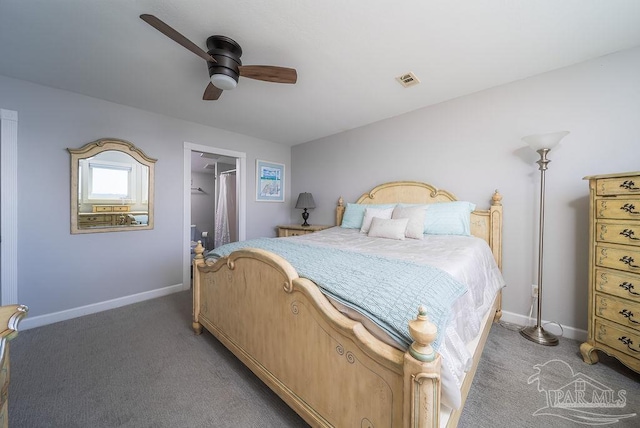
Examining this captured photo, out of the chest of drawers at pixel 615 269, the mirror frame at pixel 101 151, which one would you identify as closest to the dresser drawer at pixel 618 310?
the chest of drawers at pixel 615 269

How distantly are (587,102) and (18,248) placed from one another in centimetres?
522

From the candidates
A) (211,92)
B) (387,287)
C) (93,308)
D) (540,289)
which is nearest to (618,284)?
(540,289)

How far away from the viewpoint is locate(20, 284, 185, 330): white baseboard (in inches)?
86.4

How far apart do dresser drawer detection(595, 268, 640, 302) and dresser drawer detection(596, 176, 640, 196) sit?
1.74ft

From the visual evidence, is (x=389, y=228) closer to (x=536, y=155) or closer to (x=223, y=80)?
(x=536, y=155)

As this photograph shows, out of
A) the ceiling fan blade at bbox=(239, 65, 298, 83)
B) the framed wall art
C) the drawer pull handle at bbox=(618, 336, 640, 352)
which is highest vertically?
the ceiling fan blade at bbox=(239, 65, 298, 83)

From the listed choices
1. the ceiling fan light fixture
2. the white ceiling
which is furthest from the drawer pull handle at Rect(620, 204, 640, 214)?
the ceiling fan light fixture

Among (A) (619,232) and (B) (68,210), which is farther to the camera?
(B) (68,210)

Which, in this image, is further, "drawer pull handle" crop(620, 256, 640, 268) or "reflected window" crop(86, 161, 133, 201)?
"reflected window" crop(86, 161, 133, 201)

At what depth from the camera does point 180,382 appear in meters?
1.50

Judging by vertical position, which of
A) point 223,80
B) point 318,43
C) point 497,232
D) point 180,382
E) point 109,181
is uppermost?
point 318,43

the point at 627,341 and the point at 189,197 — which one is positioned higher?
the point at 189,197

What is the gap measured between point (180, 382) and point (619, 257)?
3014mm

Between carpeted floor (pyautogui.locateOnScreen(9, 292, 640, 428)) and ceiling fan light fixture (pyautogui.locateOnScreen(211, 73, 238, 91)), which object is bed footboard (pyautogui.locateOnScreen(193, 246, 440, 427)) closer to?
carpeted floor (pyautogui.locateOnScreen(9, 292, 640, 428))
